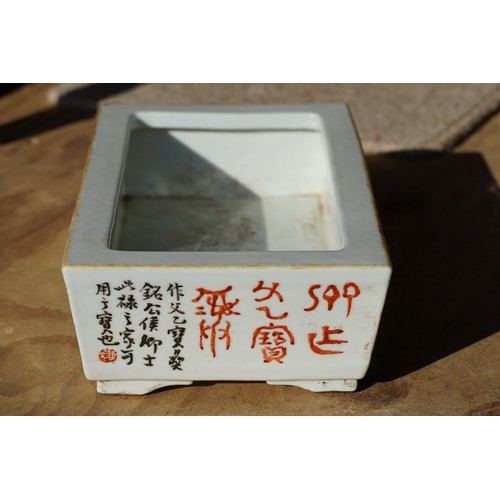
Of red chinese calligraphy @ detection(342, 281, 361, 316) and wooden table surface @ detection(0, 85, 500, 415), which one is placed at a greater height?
red chinese calligraphy @ detection(342, 281, 361, 316)

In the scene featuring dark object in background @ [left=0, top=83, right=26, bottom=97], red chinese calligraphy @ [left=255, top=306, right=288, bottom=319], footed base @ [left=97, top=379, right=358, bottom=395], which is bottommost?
dark object in background @ [left=0, top=83, right=26, bottom=97]

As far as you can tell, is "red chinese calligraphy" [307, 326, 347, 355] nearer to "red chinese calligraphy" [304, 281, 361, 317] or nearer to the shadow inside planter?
"red chinese calligraphy" [304, 281, 361, 317]

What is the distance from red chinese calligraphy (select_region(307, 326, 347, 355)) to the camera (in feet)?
7.33

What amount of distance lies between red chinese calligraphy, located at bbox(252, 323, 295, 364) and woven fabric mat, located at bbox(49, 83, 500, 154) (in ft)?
5.73

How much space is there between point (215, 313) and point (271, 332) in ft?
0.60

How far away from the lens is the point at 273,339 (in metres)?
2.25

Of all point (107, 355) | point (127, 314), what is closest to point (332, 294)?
point (127, 314)

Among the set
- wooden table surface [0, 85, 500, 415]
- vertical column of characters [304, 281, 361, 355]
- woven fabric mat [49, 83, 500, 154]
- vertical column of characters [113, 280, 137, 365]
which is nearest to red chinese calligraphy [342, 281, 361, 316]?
vertical column of characters [304, 281, 361, 355]

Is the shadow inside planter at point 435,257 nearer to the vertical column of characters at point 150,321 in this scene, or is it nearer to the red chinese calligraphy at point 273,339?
the red chinese calligraphy at point 273,339

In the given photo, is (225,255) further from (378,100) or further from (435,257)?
(378,100)

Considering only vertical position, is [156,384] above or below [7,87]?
above

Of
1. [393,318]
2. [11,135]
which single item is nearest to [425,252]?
[393,318]

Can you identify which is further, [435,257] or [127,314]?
[435,257]

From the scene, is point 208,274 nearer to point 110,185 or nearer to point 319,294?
point 319,294
